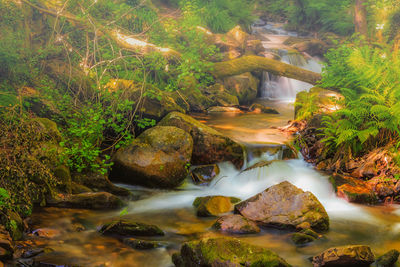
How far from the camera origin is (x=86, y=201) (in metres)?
5.54

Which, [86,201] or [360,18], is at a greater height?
[360,18]

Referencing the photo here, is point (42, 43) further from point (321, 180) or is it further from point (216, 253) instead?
point (216, 253)

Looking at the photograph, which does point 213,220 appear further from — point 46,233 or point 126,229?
point 46,233

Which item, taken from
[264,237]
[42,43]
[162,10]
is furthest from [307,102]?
[162,10]

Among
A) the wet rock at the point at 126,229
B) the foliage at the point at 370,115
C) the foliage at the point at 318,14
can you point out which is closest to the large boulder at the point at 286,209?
the wet rock at the point at 126,229

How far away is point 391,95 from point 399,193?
5.93 ft

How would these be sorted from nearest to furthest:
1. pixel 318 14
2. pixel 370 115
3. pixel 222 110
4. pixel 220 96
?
1. pixel 370 115
2. pixel 222 110
3. pixel 220 96
4. pixel 318 14

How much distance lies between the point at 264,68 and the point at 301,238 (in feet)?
28.6

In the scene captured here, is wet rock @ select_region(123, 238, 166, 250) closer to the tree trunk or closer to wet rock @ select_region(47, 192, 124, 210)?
wet rock @ select_region(47, 192, 124, 210)

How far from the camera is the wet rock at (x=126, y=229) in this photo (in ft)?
15.3

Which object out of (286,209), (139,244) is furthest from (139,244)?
(286,209)

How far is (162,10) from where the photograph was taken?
18641 mm

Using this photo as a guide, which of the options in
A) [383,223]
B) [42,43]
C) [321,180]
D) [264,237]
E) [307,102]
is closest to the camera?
[264,237]

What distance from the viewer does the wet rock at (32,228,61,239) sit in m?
4.43
